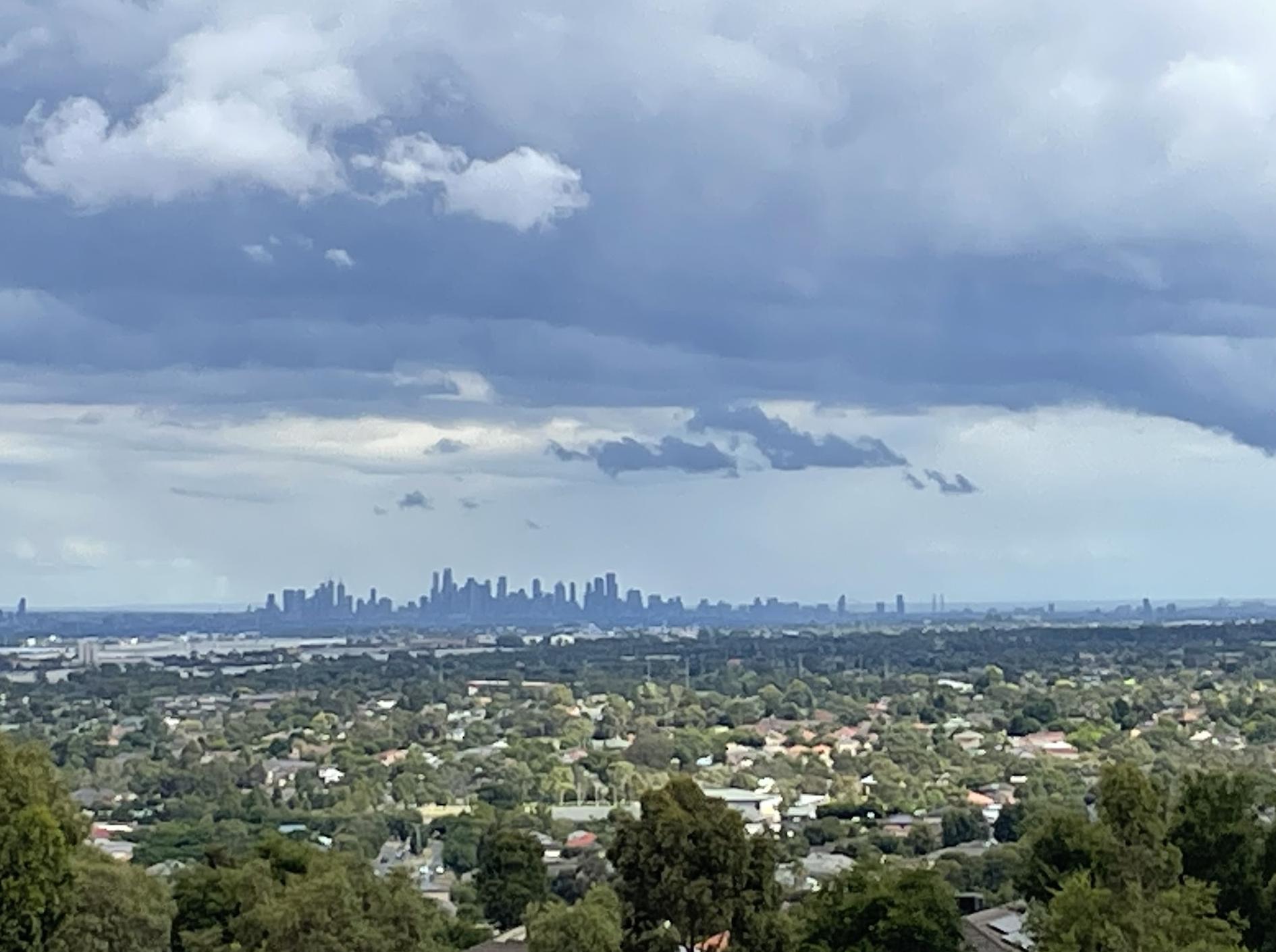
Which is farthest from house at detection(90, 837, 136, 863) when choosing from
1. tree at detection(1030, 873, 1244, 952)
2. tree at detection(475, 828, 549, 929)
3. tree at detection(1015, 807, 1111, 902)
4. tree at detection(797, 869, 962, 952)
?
tree at detection(1030, 873, 1244, 952)

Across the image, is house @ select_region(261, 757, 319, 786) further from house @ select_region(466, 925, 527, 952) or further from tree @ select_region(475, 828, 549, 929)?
house @ select_region(466, 925, 527, 952)

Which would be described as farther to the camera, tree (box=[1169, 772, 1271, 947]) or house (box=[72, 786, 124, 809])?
house (box=[72, 786, 124, 809])

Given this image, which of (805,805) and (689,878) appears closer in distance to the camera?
(689,878)

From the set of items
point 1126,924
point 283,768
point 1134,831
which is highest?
point 1134,831

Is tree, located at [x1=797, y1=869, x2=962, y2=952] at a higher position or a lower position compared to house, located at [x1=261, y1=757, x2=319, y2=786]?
higher

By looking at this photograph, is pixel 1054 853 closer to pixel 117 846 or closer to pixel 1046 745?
pixel 117 846

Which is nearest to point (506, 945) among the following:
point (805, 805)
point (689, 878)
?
point (689, 878)

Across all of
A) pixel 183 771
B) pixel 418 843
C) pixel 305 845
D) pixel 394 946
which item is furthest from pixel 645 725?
pixel 394 946
